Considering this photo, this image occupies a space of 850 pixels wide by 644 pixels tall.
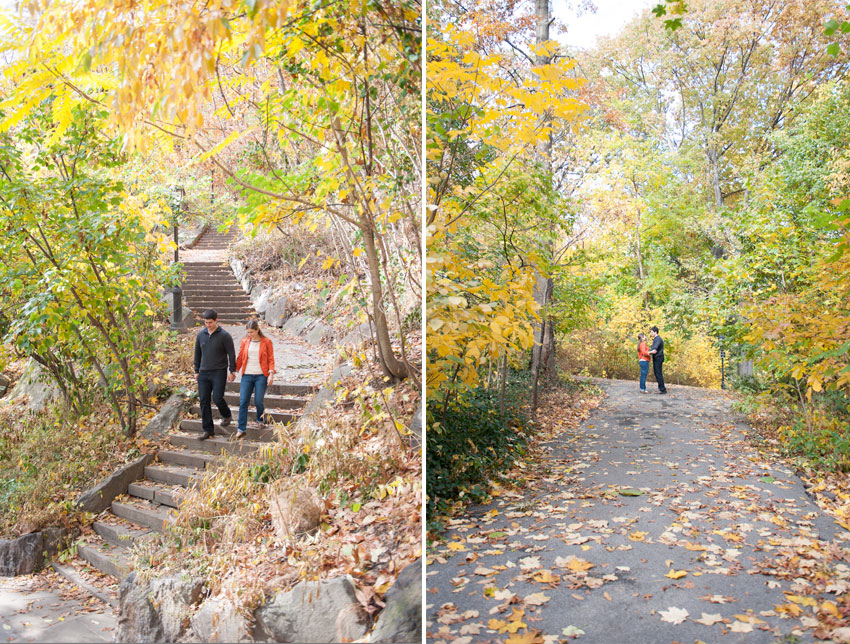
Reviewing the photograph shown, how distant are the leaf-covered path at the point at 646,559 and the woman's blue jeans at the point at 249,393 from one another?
2.29 meters

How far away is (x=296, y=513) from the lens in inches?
136

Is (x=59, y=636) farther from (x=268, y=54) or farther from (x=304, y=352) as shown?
(x=304, y=352)

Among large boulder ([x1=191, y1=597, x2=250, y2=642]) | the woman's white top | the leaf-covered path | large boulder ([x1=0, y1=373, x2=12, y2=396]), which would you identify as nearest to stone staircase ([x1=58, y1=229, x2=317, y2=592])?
large boulder ([x1=191, y1=597, x2=250, y2=642])

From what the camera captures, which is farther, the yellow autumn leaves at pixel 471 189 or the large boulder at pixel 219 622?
the yellow autumn leaves at pixel 471 189

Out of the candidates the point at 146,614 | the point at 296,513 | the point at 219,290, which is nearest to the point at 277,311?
the point at 219,290

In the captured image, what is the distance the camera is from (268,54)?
3.00m

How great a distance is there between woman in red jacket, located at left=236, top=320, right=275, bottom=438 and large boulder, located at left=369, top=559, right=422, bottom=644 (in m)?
3.67

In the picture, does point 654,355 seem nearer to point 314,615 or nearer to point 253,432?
point 253,432

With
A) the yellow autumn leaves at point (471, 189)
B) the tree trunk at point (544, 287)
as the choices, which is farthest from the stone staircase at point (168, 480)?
the tree trunk at point (544, 287)

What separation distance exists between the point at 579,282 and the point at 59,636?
28.9ft

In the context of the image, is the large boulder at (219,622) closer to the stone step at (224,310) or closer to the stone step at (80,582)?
the stone step at (80,582)

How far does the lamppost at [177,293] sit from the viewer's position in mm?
3232

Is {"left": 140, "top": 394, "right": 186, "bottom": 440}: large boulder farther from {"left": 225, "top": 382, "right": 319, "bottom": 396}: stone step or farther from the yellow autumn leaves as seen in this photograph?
{"left": 225, "top": 382, "right": 319, "bottom": 396}: stone step

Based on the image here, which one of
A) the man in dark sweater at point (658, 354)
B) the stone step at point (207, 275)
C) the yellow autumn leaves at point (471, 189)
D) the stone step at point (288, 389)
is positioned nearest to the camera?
the yellow autumn leaves at point (471, 189)
